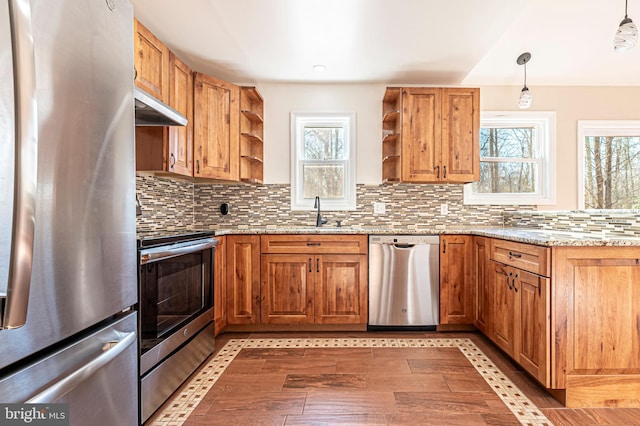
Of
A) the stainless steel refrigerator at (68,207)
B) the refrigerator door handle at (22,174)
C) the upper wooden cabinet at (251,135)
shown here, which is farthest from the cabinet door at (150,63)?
the refrigerator door handle at (22,174)

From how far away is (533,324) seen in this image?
1.90 meters

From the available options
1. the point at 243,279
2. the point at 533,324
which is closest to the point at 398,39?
the point at 533,324

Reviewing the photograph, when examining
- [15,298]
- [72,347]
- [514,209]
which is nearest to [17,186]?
[15,298]

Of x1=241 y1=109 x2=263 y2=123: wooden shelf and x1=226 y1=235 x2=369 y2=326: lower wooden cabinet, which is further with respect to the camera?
x1=241 y1=109 x2=263 y2=123: wooden shelf

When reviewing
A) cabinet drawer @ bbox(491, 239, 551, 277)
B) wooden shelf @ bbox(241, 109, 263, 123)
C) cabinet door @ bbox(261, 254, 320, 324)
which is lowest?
cabinet door @ bbox(261, 254, 320, 324)

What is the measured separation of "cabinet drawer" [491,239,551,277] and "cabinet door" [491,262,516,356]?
7 cm

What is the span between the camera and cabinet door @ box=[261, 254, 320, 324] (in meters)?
2.79

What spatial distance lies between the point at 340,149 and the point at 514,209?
193cm

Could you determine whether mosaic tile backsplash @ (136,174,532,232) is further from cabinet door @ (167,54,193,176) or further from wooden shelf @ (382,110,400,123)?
cabinet door @ (167,54,193,176)

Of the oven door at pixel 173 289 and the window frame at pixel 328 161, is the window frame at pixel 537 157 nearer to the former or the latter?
the window frame at pixel 328 161

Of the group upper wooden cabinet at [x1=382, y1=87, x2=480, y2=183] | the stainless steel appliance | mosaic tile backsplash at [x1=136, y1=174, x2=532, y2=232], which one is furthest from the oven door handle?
upper wooden cabinet at [x1=382, y1=87, x2=480, y2=183]

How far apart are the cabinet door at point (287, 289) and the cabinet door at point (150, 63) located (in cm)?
151

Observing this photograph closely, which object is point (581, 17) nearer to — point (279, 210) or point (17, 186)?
point (279, 210)

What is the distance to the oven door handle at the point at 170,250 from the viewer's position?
1583 millimetres
